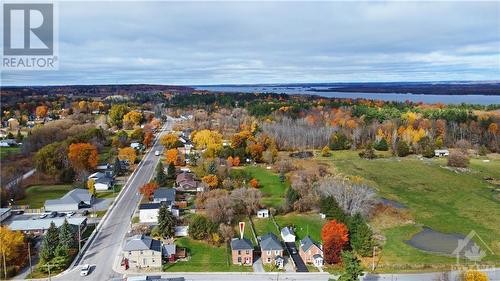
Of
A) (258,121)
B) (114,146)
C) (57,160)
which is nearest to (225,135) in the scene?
(258,121)

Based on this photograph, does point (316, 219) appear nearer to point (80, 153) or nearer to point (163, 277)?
point (163, 277)

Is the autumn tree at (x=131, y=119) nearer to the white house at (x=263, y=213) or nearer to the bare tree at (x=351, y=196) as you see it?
the white house at (x=263, y=213)

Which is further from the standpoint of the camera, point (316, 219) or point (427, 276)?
point (316, 219)

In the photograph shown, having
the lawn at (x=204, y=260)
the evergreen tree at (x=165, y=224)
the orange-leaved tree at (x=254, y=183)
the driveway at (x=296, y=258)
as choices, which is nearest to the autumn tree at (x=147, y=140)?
the orange-leaved tree at (x=254, y=183)

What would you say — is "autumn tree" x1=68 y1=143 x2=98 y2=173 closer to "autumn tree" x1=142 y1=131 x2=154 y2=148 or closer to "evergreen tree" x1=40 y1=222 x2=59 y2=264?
"autumn tree" x1=142 y1=131 x2=154 y2=148

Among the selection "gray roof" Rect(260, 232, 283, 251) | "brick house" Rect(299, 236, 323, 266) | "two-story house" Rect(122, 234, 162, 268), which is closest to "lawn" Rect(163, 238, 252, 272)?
"two-story house" Rect(122, 234, 162, 268)

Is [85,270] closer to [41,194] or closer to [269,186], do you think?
[41,194]

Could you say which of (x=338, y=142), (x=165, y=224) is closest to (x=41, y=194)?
(x=165, y=224)
